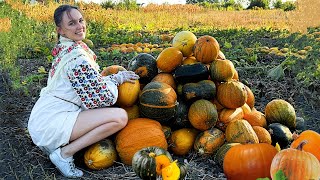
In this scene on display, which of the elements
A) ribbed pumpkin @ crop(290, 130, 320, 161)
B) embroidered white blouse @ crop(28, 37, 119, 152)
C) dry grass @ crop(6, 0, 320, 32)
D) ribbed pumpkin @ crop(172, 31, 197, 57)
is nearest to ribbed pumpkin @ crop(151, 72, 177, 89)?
ribbed pumpkin @ crop(172, 31, 197, 57)

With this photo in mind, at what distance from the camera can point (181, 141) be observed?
459 cm

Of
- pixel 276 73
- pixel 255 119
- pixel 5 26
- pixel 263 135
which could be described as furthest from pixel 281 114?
pixel 5 26

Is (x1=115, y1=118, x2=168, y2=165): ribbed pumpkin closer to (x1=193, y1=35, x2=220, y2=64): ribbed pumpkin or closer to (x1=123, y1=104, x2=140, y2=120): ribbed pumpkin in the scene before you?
(x1=123, y1=104, x2=140, y2=120): ribbed pumpkin

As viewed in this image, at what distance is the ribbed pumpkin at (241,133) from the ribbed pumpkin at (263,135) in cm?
14

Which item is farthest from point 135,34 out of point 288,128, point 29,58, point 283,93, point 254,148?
point 254,148

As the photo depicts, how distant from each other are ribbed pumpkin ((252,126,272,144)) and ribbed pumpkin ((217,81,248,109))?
0.93 feet

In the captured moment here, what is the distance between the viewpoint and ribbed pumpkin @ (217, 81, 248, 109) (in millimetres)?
4574

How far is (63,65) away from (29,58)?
242 inches

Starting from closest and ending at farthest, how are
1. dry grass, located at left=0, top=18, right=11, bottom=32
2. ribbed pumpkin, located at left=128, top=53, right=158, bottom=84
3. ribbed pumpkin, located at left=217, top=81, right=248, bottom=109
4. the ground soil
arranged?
the ground soil < ribbed pumpkin, located at left=217, top=81, right=248, bottom=109 < ribbed pumpkin, located at left=128, top=53, right=158, bottom=84 < dry grass, located at left=0, top=18, right=11, bottom=32

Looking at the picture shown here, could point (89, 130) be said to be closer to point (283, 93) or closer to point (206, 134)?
point (206, 134)

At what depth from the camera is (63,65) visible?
424 centimetres

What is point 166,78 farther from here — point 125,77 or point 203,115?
point 203,115

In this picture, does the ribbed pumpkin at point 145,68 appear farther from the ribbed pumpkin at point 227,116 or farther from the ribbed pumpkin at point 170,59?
the ribbed pumpkin at point 227,116

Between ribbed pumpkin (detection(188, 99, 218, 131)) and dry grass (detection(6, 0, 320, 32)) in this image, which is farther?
dry grass (detection(6, 0, 320, 32))
